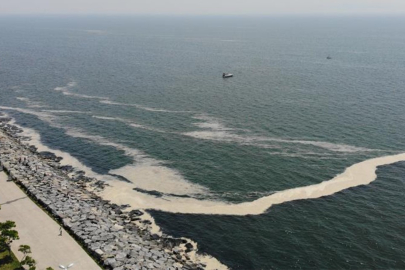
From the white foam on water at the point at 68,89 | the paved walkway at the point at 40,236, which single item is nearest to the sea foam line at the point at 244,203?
the paved walkway at the point at 40,236

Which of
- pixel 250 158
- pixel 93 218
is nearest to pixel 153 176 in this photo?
pixel 93 218

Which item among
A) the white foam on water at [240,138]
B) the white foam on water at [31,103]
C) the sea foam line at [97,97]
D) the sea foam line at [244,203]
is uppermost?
the sea foam line at [97,97]

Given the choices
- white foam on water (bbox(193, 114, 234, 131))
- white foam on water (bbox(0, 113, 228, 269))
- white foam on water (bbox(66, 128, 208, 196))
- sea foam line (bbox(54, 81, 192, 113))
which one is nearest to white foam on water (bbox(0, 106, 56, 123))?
white foam on water (bbox(0, 113, 228, 269))

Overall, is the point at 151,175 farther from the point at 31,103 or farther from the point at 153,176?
the point at 31,103

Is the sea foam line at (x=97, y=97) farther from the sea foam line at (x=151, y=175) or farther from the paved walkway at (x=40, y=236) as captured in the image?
the paved walkway at (x=40, y=236)

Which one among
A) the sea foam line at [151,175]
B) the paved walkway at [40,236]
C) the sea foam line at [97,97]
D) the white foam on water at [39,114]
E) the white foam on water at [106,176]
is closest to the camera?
the paved walkway at [40,236]

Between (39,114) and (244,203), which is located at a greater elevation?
(39,114)

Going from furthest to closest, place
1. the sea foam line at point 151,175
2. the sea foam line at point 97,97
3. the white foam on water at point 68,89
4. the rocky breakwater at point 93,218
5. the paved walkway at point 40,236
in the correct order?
the white foam on water at point 68,89, the sea foam line at point 97,97, the sea foam line at point 151,175, the rocky breakwater at point 93,218, the paved walkway at point 40,236
